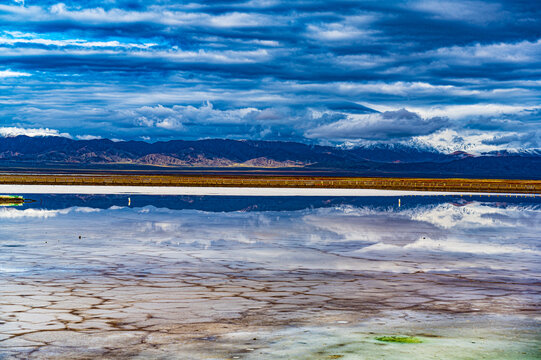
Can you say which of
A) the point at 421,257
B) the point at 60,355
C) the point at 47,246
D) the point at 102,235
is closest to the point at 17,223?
the point at 102,235

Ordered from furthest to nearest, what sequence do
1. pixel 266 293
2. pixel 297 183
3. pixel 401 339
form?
pixel 297 183 < pixel 266 293 < pixel 401 339

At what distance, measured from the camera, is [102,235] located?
2322 centimetres

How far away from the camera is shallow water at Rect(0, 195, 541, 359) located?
29.2 feet

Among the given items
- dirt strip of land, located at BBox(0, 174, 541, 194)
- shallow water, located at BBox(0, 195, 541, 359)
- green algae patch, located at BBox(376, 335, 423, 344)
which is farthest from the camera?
dirt strip of land, located at BBox(0, 174, 541, 194)

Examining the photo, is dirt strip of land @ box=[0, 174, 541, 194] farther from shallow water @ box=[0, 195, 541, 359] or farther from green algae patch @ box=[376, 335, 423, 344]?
green algae patch @ box=[376, 335, 423, 344]

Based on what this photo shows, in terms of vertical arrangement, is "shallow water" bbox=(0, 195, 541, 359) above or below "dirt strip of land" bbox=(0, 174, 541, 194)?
below

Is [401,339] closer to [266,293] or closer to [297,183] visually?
[266,293]

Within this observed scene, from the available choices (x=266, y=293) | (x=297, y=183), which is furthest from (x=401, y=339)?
(x=297, y=183)

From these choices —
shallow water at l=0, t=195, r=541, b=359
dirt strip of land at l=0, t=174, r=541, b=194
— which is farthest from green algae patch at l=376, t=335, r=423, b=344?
dirt strip of land at l=0, t=174, r=541, b=194

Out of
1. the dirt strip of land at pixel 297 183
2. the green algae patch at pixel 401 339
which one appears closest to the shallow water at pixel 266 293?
the green algae patch at pixel 401 339

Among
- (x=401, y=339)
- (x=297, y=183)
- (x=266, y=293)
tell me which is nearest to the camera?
(x=401, y=339)

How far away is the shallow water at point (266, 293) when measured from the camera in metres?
8.91

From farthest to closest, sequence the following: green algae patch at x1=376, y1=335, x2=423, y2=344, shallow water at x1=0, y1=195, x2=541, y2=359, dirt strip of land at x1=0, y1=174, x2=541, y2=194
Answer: dirt strip of land at x1=0, y1=174, x2=541, y2=194
green algae patch at x1=376, y1=335, x2=423, y2=344
shallow water at x1=0, y1=195, x2=541, y2=359

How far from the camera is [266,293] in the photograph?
42.1ft
